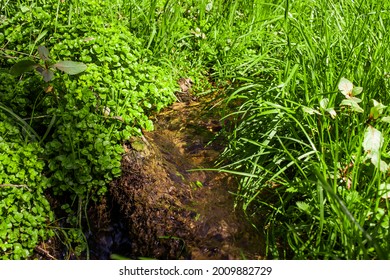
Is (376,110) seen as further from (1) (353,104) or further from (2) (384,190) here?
(2) (384,190)

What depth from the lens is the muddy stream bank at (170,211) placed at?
2.75 meters

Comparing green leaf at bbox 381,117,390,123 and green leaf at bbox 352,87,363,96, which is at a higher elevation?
green leaf at bbox 352,87,363,96

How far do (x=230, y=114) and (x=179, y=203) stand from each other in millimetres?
560

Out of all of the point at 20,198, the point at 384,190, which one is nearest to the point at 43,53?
the point at 20,198

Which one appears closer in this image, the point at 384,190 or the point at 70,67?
the point at 384,190

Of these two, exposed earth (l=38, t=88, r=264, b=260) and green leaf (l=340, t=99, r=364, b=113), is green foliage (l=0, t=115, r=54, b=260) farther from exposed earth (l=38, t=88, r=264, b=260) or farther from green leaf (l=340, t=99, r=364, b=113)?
green leaf (l=340, t=99, r=364, b=113)

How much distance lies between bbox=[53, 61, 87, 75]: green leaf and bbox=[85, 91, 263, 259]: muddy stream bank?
0.49 m

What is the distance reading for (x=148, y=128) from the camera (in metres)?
3.32

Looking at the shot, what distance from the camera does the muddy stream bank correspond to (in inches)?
108

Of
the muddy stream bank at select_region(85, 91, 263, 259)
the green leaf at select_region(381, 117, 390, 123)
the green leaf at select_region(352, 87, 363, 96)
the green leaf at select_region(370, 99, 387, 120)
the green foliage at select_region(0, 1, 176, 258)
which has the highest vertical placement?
the green leaf at select_region(352, 87, 363, 96)

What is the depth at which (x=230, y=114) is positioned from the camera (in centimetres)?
306

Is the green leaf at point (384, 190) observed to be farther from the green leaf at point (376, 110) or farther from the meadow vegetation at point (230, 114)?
the green leaf at point (376, 110)

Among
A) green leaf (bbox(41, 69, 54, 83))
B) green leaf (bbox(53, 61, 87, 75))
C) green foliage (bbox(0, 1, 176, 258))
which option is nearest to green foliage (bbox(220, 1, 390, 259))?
green foliage (bbox(0, 1, 176, 258))
